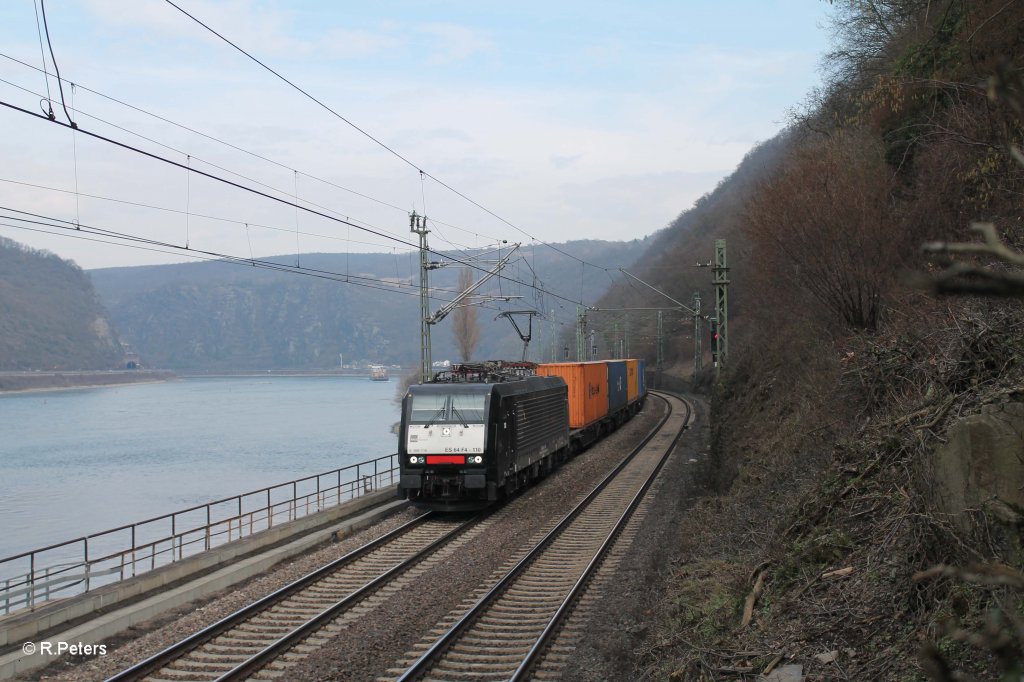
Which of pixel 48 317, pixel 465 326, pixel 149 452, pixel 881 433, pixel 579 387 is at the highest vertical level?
pixel 48 317

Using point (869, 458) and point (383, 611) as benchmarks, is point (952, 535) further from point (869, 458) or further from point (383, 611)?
point (383, 611)

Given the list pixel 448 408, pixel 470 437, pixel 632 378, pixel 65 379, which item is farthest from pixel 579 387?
pixel 65 379

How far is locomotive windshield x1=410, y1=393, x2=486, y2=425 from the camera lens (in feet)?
58.9

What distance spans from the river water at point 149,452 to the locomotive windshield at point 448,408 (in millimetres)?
15141

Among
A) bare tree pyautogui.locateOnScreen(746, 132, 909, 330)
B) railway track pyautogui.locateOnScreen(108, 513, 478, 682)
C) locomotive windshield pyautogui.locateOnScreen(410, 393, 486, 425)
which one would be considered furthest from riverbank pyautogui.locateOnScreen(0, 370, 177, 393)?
bare tree pyautogui.locateOnScreen(746, 132, 909, 330)

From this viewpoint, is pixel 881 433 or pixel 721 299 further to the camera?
pixel 721 299

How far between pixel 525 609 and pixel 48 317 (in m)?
126

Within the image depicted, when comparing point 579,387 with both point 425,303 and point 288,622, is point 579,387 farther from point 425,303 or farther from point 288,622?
point 288,622

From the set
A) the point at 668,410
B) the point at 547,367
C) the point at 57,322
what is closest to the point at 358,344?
the point at 57,322

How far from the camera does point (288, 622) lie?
10461mm

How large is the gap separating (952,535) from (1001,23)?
1162cm

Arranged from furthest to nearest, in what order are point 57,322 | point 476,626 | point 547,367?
1. point 57,322
2. point 547,367
3. point 476,626

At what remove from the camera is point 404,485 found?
17672mm

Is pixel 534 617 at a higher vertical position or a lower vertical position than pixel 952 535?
lower
